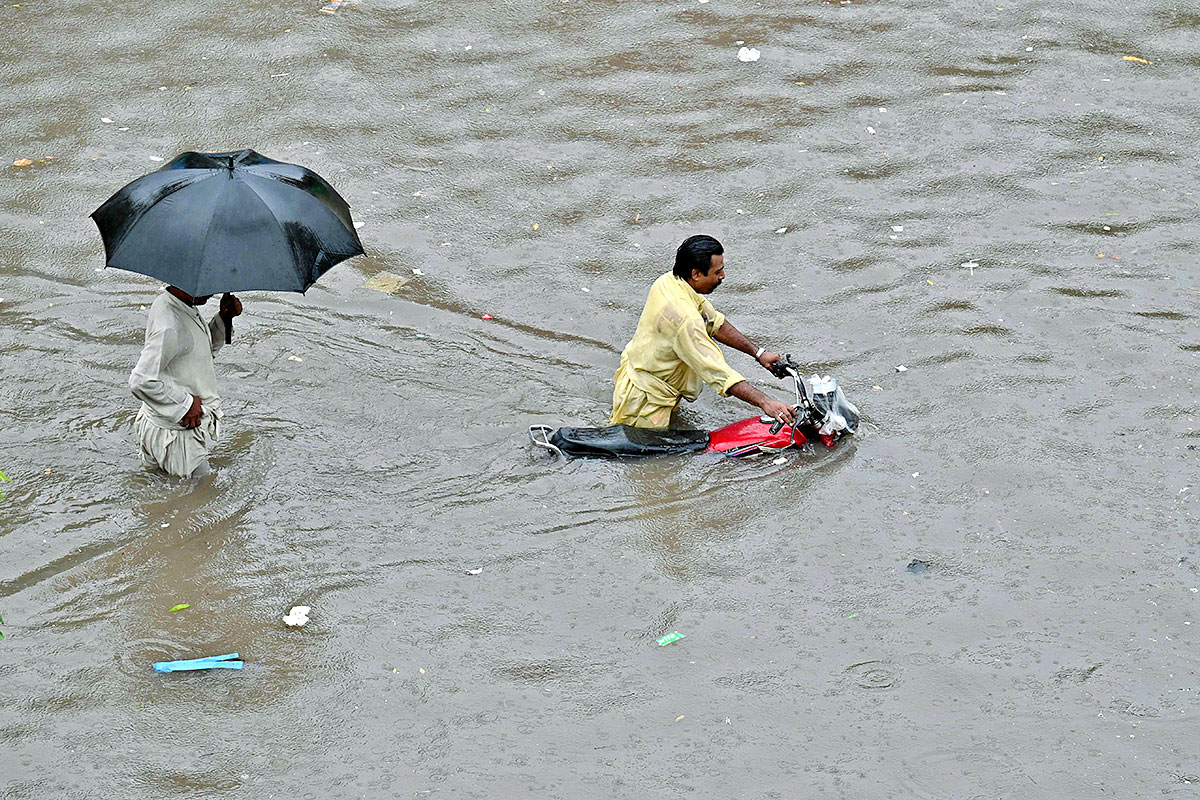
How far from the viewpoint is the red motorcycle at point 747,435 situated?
18.9 feet

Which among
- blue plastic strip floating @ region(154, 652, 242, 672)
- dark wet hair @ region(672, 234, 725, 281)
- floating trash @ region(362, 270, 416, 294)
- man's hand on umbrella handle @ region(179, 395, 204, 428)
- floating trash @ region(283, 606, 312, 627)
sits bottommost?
floating trash @ region(283, 606, 312, 627)

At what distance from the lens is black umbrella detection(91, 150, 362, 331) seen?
4719 millimetres

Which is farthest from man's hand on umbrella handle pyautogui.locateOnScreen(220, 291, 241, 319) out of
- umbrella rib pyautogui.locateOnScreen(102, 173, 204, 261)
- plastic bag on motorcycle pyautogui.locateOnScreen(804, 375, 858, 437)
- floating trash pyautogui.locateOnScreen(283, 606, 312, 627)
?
plastic bag on motorcycle pyautogui.locateOnScreen(804, 375, 858, 437)

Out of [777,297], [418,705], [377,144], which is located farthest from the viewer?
[377,144]

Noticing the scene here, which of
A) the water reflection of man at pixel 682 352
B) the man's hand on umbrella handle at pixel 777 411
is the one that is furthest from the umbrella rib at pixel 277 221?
the man's hand on umbrella handle at pixel 777 411

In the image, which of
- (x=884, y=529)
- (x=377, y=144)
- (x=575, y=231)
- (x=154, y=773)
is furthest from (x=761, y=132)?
(x=154, y=773)

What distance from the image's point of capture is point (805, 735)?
4289mm

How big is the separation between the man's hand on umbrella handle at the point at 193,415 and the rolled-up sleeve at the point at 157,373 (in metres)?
0.07

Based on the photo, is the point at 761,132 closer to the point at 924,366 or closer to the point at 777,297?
the point at 777,297

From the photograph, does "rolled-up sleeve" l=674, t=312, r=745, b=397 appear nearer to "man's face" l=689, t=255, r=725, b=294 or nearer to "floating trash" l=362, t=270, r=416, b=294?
"man's face" l=689, t=255, r=725, b=294

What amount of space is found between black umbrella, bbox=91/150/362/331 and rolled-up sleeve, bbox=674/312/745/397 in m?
1.61

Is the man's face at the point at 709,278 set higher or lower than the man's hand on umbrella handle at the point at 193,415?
higher

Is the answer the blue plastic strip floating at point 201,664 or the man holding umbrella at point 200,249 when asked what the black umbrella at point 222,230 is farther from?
the blue plastic strip floating at point 201,664

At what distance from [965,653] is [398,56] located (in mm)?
6720
